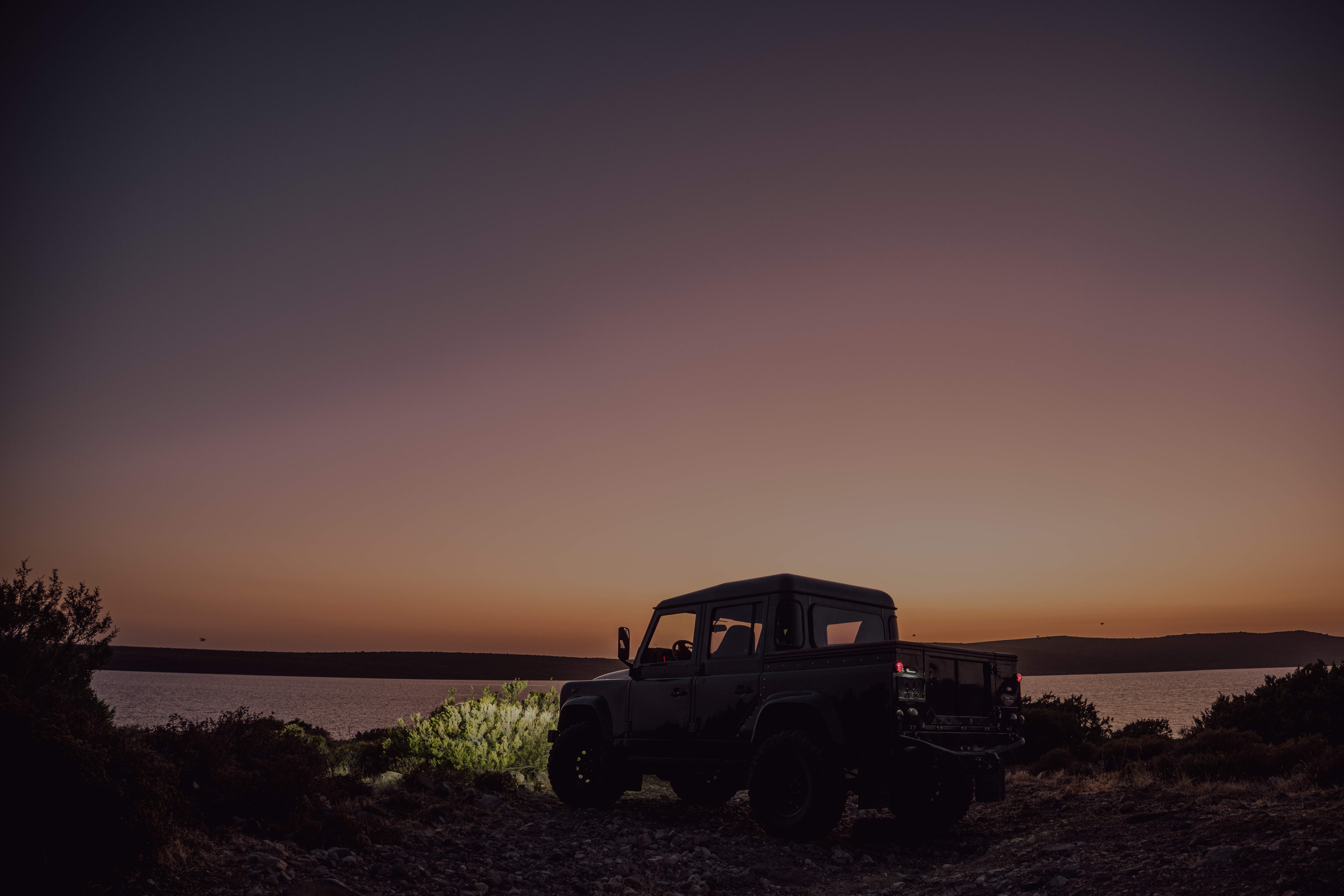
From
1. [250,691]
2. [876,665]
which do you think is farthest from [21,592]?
[250,691]

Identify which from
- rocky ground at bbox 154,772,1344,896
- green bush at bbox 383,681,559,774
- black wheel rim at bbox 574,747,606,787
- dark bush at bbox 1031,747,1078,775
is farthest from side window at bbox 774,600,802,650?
dark bush at bbox 1031,747,1078,775

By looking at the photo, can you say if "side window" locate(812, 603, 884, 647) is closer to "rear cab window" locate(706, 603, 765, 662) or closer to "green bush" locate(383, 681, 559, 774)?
"rear cab window" locate(706, 603, 765, 662)

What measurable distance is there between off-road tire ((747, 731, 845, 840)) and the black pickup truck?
0.05ft

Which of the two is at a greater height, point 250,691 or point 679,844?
point 679,844

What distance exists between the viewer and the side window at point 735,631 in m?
9.81

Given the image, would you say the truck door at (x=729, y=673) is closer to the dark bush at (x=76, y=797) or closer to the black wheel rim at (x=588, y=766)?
the black wheel rim at (x=588, y=766)

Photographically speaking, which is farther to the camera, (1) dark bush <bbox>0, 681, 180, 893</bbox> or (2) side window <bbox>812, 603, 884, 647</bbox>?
(2) side window <bbox>812, 603, 884, 647</bbox>

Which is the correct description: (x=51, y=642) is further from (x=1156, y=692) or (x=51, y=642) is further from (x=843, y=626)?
(x=1156, y=692)

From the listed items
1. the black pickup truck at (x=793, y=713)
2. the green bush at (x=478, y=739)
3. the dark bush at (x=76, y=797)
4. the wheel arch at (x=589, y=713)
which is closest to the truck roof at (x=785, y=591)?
the black pickup truck at (x=793, y=713)

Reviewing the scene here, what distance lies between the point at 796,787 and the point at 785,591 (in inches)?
79.7

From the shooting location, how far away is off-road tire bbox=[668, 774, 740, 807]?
37.4 ft

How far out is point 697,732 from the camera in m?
10.0

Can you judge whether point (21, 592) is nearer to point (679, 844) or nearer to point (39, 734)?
point (39, 734)

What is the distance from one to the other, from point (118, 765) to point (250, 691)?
445ft
